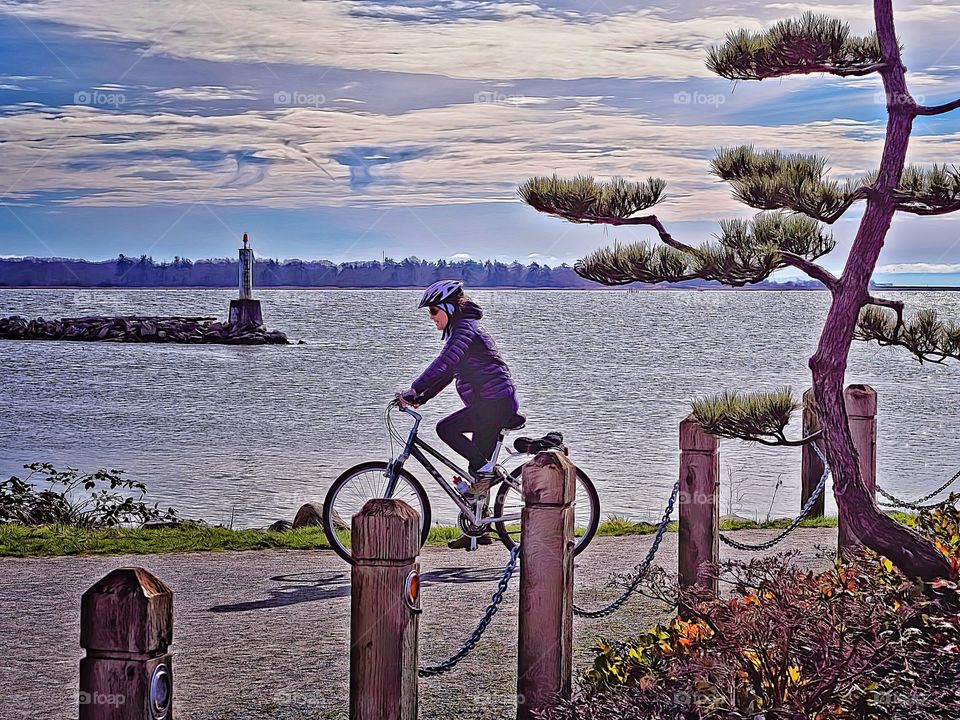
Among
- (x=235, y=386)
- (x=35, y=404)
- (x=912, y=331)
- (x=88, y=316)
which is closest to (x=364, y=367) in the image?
(x=235, y=386)

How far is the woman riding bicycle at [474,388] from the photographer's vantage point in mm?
7617

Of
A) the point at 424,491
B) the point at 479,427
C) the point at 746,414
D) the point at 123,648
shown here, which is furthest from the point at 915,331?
the point at 123,648

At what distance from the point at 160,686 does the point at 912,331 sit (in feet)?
14.9

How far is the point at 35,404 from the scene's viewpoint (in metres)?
35.2

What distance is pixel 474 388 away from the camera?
7691 millimetres

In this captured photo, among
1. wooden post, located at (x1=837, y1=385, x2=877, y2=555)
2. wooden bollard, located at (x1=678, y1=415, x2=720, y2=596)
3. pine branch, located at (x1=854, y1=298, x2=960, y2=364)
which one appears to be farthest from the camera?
wooden post, located at (x1=837, y1=385, x2=877, y2=555)

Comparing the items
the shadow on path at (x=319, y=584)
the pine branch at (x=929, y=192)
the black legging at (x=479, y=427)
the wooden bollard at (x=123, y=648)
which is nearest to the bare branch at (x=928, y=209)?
the pine branch at (x=929, y=192)

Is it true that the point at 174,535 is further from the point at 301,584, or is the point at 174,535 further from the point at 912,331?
the point at 912,331

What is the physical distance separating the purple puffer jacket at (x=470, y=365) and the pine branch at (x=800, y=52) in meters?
2.44

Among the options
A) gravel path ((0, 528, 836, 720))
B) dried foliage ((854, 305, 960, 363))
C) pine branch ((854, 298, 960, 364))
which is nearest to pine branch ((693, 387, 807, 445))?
pine branch ((854, 298, 960, 364))

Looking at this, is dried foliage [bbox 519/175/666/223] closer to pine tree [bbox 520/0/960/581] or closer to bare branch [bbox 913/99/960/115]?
pine tree [bbox 520/0/960/581]

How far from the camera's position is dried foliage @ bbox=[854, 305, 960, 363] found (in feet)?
19.5

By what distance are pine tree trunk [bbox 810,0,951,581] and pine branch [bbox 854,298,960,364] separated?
16cm

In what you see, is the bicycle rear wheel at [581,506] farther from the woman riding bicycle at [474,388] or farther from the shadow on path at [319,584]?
the shadow on path at [319,584]
